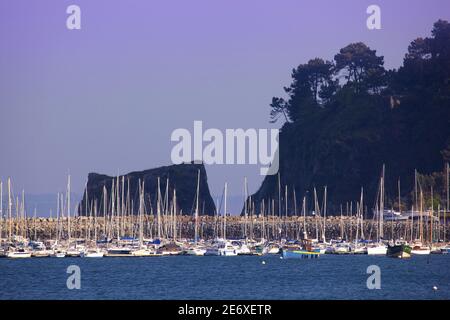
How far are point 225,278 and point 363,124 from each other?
75846 mm

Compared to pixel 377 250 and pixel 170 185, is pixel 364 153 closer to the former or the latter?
pixel 170 185

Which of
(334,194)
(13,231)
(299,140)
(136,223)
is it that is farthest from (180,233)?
(299,140)

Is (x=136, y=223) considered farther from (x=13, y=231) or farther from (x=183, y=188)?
(x=183, y=188)

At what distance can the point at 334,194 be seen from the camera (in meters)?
122

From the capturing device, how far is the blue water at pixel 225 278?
150 ft

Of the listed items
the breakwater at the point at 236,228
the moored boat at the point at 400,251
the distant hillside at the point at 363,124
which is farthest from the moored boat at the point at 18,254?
the distant hillside at the point at 363,124

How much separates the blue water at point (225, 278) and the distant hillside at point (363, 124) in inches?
1711

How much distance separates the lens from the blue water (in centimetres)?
4569

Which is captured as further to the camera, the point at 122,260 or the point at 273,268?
the point at 122,260

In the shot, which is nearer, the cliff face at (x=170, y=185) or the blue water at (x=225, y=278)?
the blue water at (x=225, y=278)

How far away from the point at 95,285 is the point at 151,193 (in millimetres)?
80014
